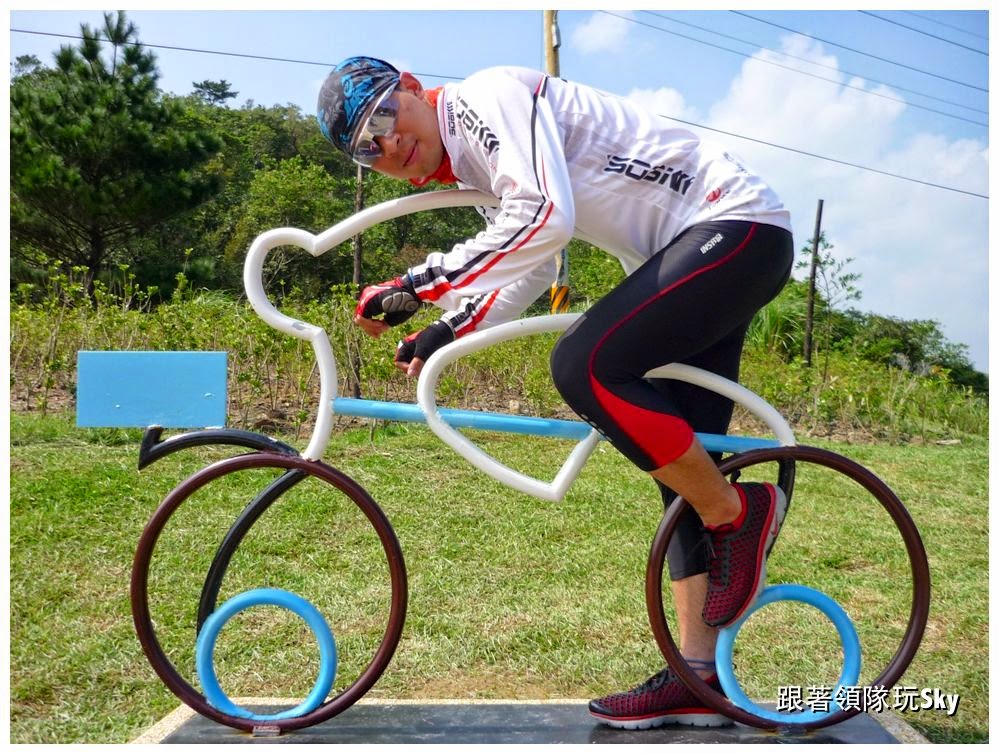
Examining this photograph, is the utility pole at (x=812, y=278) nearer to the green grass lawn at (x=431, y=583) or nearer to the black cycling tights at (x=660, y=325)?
the green grass lawn at (x=431, y=583)

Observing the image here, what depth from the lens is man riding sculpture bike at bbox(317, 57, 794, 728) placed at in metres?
1.97

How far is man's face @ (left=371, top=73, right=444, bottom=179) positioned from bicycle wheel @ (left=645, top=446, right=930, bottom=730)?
3.29 ft

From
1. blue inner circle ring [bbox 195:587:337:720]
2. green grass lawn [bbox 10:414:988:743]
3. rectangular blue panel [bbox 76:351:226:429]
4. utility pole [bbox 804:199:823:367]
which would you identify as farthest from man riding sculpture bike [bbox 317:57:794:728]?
utility pole [bbox 804:199:823:367]

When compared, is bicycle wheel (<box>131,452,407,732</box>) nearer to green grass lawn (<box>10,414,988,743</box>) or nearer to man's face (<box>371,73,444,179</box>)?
green grass lawn (<box>10,414,988,743</box>)

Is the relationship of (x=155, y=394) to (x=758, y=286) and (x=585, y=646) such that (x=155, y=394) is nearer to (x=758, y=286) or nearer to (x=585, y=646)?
(x=758, y=286)

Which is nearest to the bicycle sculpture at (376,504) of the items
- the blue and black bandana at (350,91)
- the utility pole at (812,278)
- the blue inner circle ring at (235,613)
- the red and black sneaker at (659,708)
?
the blue inner circle ring at (235,613)

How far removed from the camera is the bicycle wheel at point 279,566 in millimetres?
2223

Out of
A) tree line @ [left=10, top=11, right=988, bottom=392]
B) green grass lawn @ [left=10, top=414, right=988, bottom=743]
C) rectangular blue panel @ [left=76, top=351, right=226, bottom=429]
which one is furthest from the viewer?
tree line @ [left=10, top=11, right=988, bottom=392]

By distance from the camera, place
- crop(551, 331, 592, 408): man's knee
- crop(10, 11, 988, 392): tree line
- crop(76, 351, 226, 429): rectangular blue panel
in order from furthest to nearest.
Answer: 1. crop(10, 11, 988, 392): tree line
2. crop(76, 351, 226, 429): rectangular blue panel
3. crop(551, 331, 592, 408): man's knee

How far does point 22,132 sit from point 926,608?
14.1m

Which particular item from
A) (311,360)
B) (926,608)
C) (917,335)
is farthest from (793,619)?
(917,335)

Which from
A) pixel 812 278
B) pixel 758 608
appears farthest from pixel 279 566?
pixel 812 278

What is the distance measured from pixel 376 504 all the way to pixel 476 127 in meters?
0.89

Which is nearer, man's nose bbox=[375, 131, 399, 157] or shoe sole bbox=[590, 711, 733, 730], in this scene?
man's nose bbox=[375, 131, 399, 157]
